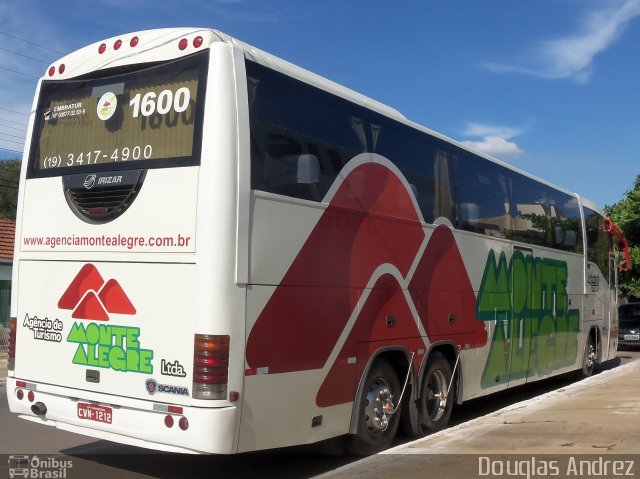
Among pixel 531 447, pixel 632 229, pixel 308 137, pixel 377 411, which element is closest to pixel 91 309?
pixel 308 137

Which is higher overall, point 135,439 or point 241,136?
point 241,136

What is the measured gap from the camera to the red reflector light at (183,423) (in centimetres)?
556

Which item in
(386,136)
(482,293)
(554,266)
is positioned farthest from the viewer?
(554,266)

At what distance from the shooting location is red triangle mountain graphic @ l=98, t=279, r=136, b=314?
20.1 feet

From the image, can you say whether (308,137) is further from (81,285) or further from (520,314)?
(520,314)

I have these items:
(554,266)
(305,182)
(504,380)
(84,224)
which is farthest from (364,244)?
(554,266)

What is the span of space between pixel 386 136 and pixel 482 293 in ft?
10.5

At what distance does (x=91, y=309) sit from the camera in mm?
6387

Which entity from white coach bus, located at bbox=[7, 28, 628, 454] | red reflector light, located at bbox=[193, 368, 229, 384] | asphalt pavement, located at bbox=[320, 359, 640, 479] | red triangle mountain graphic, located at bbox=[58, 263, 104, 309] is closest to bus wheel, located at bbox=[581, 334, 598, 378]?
asphalt pavement, located at bbox=[320, 359, 640, 479]

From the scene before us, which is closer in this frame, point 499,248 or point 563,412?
point 563,412

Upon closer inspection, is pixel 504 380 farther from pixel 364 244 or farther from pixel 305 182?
pixel 305 182

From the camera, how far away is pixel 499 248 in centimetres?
1059

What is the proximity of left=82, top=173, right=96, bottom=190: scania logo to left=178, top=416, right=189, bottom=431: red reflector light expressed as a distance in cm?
232

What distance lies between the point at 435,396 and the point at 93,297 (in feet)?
15.2
